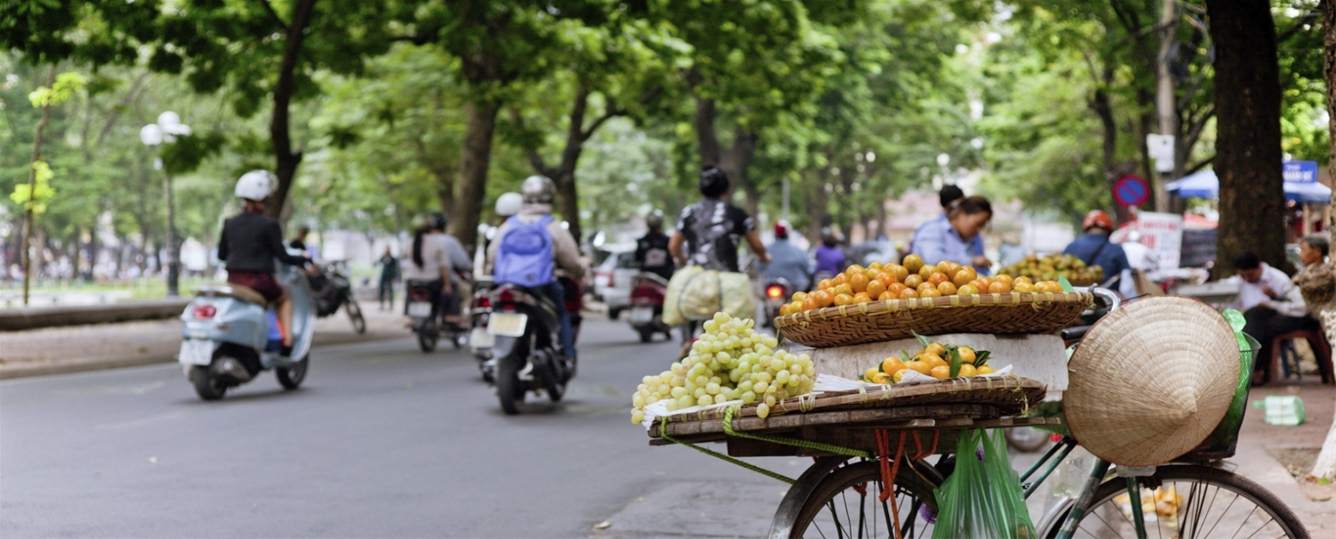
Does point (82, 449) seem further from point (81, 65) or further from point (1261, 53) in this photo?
point (81, 65)

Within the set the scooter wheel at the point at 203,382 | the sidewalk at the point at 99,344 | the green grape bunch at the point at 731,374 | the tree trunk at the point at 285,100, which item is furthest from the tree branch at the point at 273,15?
the green grape bunch at the point at 731,374

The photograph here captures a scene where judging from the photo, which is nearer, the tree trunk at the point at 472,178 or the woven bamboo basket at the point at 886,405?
the woven bamboo basket at the point at 886,405

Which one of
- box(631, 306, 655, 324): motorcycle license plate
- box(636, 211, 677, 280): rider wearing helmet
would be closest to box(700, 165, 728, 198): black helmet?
box(631, 306, 655, 324): motorcycle license plate

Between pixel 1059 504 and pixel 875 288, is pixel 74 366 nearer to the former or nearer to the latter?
pixel 875 288

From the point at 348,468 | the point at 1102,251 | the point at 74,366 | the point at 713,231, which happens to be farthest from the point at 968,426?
the point at 74,366

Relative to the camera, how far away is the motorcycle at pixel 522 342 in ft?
36.6

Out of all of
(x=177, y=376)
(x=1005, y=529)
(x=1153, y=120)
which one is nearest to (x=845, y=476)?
(x=1005, y=529)

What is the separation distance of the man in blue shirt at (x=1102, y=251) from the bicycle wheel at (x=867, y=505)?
29.4 feet

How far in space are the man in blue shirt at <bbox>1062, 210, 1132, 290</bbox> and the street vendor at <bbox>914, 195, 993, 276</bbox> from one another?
4114 millimetres

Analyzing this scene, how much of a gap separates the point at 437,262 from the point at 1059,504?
575 inches

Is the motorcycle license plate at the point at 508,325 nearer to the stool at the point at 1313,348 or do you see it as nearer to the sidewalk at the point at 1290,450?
the sidewalk at the point at 1290,450

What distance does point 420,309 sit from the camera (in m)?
18.8

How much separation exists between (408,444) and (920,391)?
20.2 feet

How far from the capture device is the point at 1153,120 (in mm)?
28234
